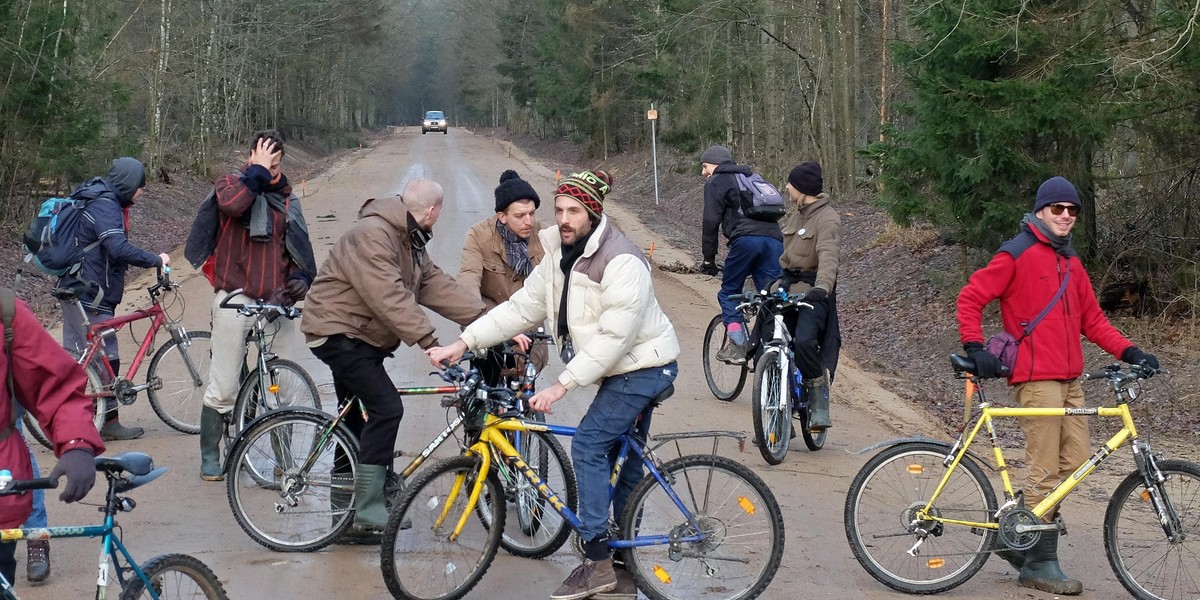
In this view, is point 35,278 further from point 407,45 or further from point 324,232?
point 407,45

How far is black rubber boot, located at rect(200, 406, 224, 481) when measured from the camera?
7.92 meters

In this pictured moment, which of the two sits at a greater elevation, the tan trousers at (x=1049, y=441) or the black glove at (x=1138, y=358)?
the black glove at (x=1138, y=358)

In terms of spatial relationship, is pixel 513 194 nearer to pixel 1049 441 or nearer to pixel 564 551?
pixel 564 551

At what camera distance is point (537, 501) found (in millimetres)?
6219

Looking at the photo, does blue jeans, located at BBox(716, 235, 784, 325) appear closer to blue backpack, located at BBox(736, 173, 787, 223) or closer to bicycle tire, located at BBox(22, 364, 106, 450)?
blue backpack, located at BBox(736, 173, 787, 223)

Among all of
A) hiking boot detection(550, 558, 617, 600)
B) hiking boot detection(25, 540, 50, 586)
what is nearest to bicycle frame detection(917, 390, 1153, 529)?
hiking boot detection(550, 558, 617, 600)

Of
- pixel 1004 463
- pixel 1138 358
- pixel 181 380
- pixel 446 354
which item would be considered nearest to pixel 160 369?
pixel 181 380

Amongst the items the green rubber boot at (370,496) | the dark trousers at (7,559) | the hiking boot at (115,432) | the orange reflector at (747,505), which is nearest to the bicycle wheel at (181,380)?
the hiking boot at (115,432)

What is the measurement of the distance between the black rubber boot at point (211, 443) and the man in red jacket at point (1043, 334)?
15.2 feet

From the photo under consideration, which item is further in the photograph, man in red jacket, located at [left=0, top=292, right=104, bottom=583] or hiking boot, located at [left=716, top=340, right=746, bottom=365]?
hiking boot, located at [left=716, top=340, right=746, bottom=365]

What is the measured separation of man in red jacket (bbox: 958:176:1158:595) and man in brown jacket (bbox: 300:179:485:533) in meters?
2.84

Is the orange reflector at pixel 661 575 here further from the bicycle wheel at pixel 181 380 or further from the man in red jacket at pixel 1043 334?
the bicycle wheel at pixel 181 380

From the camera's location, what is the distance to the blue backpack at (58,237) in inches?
339

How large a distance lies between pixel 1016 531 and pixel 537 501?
2.41 meters
